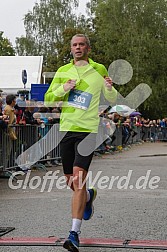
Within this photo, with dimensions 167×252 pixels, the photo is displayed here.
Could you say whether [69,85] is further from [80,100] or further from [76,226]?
[76,226]

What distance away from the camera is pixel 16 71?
32.2 metres

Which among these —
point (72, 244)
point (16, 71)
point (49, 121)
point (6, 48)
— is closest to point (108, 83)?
point (72, 244)

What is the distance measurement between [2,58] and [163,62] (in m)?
22.0

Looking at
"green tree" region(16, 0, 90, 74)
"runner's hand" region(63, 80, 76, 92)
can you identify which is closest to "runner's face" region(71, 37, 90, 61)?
"runner's hand" region(63, 80, 76, 92)

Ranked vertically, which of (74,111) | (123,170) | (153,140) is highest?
(74,111)

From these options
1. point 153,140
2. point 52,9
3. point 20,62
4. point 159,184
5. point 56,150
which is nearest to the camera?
point 159,184

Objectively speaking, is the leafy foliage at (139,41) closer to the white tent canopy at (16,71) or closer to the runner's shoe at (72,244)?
the white tent canopy at (16,71)

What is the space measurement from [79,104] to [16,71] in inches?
1050

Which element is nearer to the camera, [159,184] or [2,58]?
[159,184]

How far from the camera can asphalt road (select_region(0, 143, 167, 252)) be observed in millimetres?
6414

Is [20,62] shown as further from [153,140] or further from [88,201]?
[88,201]

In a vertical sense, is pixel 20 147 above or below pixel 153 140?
above

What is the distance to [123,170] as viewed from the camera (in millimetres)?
14656

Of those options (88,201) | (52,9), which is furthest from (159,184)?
(52,9)
